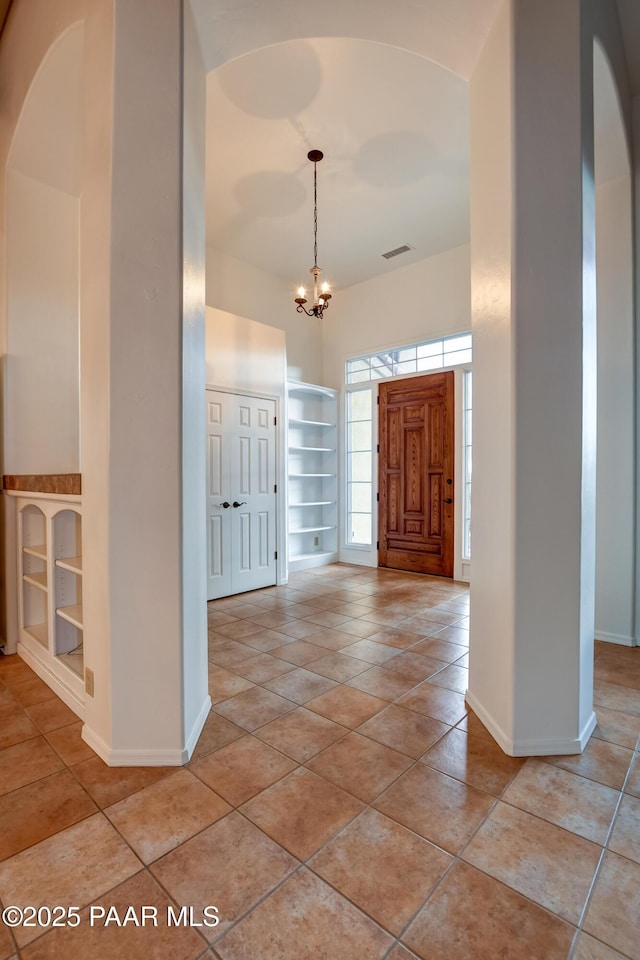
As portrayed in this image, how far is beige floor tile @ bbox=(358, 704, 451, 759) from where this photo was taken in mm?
1993

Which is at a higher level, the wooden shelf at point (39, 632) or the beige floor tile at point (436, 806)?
the wooden shelf at point (39, 632)

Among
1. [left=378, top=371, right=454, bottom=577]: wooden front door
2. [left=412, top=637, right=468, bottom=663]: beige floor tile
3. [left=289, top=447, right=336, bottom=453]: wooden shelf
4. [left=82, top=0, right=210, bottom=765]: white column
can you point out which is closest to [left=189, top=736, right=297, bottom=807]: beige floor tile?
[left=82, top=0, right=210, bottom=765]: white column

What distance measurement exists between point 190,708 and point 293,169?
13.5 feet

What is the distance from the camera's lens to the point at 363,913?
122 centimetres

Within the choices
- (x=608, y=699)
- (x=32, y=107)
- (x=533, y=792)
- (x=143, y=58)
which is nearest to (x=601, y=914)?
(x=533, y=792)

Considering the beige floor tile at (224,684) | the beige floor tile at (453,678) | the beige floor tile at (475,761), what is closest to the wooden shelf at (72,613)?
the beige floor tile at (224,684)

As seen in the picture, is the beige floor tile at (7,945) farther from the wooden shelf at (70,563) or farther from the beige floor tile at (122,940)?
the wooden shelf at (70,563)

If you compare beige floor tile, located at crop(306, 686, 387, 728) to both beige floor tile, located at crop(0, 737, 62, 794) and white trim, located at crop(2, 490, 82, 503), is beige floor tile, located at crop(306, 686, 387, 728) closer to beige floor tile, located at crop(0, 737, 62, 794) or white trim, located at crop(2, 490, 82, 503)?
beige floor tile, located at crop(0, 737, 62, 794)

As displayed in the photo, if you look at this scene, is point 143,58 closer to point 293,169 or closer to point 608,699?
point 293,169

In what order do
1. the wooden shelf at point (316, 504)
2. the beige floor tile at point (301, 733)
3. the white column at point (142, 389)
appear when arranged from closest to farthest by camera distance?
1. the white column at point (142, 389)
2. the beige floor tile at point (301, 733)
3. the wooden shelf at point (316, 504)

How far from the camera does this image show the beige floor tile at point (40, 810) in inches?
58.2

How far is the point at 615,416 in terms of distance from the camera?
10.5ft

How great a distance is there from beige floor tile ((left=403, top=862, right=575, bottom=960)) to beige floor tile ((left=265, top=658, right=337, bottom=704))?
1.22 metres

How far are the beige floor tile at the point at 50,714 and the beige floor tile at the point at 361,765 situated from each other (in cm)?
127
